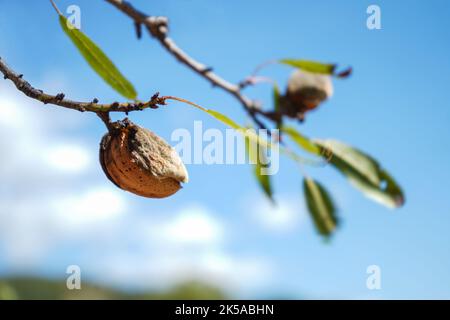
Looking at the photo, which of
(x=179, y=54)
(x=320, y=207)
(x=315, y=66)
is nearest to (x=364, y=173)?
(x=320, y=207)

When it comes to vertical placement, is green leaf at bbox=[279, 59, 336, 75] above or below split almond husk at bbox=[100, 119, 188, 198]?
above

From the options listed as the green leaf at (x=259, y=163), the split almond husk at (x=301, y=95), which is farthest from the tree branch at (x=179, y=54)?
the split almond husk at (x=301, y=95)

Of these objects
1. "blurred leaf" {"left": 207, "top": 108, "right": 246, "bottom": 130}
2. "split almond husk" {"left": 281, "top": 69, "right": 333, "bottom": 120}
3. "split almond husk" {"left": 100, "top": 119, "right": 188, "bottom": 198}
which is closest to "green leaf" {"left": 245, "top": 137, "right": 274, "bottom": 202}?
"blurred leaf" {"left": 207, "top": 108, "right": 246, "bottom": 130}

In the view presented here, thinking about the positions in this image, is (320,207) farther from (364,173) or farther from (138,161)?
(138,161)

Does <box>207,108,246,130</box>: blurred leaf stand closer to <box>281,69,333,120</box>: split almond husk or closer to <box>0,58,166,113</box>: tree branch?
<box>0,58,166,113</box>: tree branch
